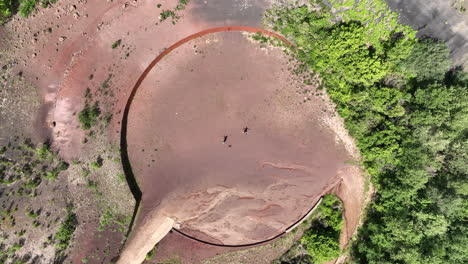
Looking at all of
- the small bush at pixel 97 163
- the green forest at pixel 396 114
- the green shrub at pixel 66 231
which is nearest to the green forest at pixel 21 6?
the small bush at pixel 97 163

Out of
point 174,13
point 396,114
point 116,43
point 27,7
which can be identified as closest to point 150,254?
point 116,43

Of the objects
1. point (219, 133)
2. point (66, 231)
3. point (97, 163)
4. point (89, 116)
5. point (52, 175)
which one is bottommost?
point (66, 231)

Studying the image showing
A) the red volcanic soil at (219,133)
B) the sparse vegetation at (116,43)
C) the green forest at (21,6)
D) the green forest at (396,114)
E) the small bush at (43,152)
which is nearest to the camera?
the green forest at (396,114)

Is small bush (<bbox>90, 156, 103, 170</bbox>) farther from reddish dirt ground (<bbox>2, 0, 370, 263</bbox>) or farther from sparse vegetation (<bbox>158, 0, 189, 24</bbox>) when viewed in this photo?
sparse vegetation (<bbox>158, 0, 189, 24</bbox>)

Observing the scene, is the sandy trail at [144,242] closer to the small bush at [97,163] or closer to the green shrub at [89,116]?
the small bush at [97,163]

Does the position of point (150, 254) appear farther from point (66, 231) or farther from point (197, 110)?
point (197, 110)

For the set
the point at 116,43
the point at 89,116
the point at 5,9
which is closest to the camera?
the point at 5,9

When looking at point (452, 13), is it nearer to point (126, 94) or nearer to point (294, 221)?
point (294, 221)
